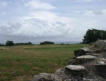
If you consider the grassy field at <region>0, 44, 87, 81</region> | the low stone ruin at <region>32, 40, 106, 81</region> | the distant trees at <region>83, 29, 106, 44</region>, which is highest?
the distant trees at <region>83, 29, 106, 44</region>

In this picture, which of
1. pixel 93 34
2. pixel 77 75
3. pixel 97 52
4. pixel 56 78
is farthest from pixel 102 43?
pixel 93 34

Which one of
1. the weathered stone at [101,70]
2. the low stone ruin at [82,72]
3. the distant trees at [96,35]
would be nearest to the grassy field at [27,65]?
the low stone ruin at [82,72]

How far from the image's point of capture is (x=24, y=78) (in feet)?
29.1

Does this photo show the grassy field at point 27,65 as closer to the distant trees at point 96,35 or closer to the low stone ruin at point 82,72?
the low stone ruin at point 82,72

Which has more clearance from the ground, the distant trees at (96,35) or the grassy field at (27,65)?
the distant trees at (96,35)

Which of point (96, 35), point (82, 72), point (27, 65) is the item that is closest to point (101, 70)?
point (82, 72)

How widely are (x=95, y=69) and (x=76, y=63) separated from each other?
819mm

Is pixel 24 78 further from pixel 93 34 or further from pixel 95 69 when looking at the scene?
pixel 93 34

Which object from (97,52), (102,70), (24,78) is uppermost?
(97,52)

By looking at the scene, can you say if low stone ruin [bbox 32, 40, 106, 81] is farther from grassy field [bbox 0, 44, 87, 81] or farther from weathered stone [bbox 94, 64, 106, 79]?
grassy field [bbox 0, 44, 87, 81]

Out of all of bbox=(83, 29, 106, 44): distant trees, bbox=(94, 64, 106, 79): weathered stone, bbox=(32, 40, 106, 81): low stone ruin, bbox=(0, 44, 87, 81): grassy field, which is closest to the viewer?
bbox=(32, 40, 106, 81): low stone ruin

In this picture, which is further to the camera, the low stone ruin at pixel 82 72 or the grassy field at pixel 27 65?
the grassy field at pixel 27 65

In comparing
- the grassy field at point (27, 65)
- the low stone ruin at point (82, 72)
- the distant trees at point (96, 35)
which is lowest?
the grassy field at point (27, 65)

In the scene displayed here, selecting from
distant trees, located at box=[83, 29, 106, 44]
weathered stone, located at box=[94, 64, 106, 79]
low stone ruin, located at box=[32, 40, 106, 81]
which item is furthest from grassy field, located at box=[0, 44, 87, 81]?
Result: distant trees, located at box=[83, 29, 106, 44]
